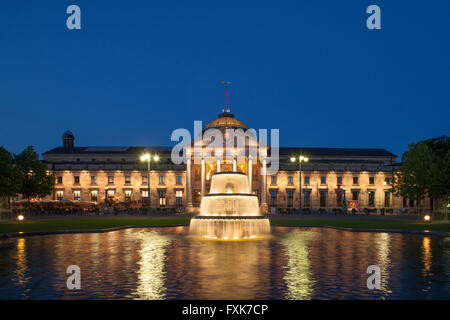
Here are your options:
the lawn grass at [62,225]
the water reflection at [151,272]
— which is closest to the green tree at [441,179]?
the lawn grass at [62,225]

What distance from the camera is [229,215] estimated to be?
26.4 m

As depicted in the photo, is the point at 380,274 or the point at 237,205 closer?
the point at 380,274

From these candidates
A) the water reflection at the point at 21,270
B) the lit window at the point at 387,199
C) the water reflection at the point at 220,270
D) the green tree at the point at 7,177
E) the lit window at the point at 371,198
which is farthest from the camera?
the lit window at the point at 371,198

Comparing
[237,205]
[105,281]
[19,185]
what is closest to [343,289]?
[105,281]

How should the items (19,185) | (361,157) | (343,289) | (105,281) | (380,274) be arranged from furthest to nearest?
(361,157), (19,185), (380,274), (105,281), (343,289)

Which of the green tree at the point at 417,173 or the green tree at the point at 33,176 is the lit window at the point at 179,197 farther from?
the green tree at the point at 417,173

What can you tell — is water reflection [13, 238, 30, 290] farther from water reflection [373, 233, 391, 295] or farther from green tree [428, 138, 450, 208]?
green tree [428, 138, 450, 208]

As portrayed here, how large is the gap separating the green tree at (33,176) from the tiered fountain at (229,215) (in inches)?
1525

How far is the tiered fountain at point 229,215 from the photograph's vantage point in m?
24.6

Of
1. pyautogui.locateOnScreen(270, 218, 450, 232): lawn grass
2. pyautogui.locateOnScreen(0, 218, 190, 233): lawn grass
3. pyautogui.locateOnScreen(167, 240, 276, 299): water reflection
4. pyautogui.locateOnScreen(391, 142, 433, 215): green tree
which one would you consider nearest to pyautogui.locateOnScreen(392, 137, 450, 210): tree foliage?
pyautogui.locateOnScreen(391, 142, 433, 215): green tree

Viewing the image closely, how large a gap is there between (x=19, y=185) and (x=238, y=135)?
44.6 metres

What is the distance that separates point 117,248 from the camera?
66.0 feet

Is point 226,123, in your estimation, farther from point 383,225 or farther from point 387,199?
point 383,225
